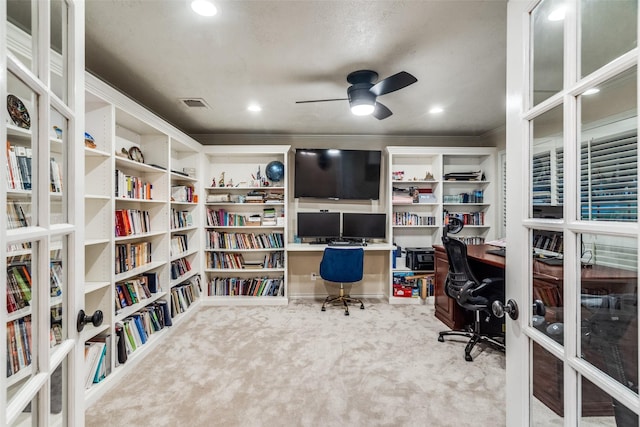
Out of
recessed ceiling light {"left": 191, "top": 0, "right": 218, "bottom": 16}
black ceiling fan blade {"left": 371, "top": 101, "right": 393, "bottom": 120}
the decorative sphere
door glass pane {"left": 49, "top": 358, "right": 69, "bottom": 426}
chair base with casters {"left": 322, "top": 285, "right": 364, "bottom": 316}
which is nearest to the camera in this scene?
door glass pane {"left": 49, "top": 358, "right": 69, "bottom": 426}

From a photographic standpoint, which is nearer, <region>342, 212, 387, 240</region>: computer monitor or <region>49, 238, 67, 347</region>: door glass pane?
<region>49, 238, 67, 347</region>: door glass pane

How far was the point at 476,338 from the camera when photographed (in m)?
2.46

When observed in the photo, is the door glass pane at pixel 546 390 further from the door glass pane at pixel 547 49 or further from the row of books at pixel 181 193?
the row of books at pixel 181 193

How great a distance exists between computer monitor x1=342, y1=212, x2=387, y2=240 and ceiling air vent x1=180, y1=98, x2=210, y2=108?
7.22ft

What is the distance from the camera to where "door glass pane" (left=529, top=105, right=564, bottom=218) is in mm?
764

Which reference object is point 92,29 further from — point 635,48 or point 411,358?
point 411,358

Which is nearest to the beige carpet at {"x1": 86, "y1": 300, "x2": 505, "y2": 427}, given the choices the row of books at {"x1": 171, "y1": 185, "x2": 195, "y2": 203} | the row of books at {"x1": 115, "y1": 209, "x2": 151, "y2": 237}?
the row of books at {"x1": 115, "y1": 209, "x2": 151, "y2": 237}

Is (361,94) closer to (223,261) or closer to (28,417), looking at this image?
(28,417)

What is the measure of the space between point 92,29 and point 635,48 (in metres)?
2.45

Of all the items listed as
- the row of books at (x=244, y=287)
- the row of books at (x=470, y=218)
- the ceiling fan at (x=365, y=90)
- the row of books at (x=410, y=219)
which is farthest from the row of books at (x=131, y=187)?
the row of books at (x=470, y=218)

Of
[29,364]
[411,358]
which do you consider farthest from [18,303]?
[411,358]

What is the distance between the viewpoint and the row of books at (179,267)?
3071 millimetres

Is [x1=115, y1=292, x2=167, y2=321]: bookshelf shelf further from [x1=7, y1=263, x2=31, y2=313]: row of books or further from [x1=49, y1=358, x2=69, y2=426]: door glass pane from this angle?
[x1=7, y1=263, x2=31, y2=313]: row of books

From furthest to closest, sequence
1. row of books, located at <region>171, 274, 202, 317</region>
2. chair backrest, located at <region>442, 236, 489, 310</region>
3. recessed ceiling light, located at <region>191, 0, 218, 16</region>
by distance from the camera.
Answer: row of books, located at <region>171, 274, 202, 317</region> → chair backrest, located at <region>442, 236, 489, 310</region> → recessed ceiling light, located at <region>191, 0, 218, 16</region>
